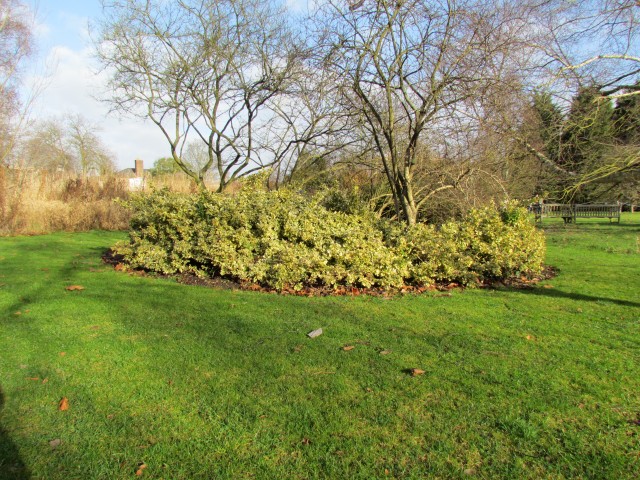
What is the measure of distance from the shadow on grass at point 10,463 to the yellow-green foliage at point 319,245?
4.55 meters

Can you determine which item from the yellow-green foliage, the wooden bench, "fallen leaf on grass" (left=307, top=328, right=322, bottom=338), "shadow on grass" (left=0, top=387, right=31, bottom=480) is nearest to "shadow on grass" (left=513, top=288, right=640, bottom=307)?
the yellow-green foliage

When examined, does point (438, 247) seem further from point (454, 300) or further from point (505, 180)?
point (505, 180)

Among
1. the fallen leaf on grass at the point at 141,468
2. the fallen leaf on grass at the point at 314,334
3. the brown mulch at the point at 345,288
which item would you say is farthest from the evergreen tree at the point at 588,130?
the fallen leaf on grass at the point at 141,468

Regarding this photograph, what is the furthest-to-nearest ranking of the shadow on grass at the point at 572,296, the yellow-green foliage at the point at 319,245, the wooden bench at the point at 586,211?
the wooden bench at the point at 586,211, the yellow-green foliage at the point at 319,245, the shadow on grass at the point at 572,296

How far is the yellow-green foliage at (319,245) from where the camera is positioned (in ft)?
23.9

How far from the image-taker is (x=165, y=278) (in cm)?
828

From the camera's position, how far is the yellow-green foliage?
7.29m

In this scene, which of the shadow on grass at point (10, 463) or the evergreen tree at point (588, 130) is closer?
the shadow on grass at point (10, 463)

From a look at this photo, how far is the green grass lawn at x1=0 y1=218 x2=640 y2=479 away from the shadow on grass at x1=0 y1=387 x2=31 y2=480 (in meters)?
0.01

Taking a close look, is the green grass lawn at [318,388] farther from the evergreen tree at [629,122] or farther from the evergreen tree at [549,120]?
the evergreen tree at [629,122]

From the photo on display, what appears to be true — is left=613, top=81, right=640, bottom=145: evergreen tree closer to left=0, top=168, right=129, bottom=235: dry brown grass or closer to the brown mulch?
the brown mulch

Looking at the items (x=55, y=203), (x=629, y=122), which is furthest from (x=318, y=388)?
(x=55, y=203)

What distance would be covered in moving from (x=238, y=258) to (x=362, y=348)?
3901 mm

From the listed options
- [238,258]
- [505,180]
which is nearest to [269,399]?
[238,258]
